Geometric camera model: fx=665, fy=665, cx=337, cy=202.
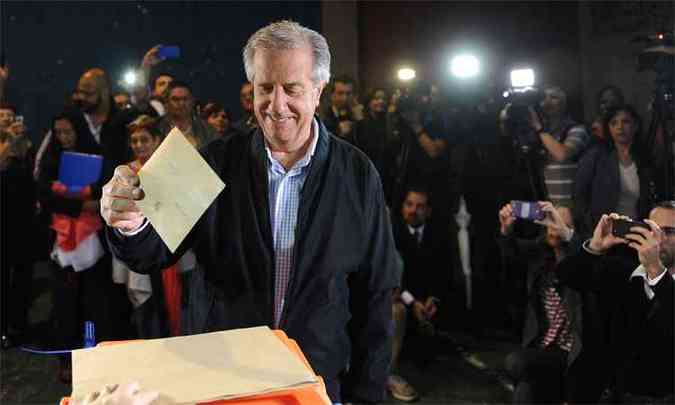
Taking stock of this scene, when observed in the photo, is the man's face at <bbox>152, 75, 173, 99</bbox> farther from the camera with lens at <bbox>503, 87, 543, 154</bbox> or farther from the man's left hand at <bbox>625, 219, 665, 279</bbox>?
the man's left hand at <bbox>625, 219, 665, 279</bbox>

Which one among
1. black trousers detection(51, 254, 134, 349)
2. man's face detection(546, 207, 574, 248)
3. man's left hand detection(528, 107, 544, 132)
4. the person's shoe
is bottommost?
the person's shoe

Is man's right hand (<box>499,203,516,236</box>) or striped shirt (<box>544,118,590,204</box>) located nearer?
man's right hand (<box>499,203,516,236</box>)

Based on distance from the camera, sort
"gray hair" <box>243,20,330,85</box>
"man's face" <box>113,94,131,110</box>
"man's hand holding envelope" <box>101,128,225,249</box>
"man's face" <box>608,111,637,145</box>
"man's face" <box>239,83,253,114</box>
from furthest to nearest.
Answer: "man's face" <box>113,94,131,110</box> < "man's face" <box>239,83,253,114</box> < "man's face" <box>608,111,637,145</box> < "gray hair" <box>243,20,330,85</box> < "man's hand holding envelope" <box>101,128,225,249</box>

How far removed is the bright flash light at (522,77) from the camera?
351 centimetres

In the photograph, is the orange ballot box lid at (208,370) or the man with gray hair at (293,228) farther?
the man with gray hair at (293,228)

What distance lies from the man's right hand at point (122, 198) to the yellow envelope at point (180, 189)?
0.04 metres

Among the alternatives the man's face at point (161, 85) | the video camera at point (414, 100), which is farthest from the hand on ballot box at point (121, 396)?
the video camera at point (414, 100)

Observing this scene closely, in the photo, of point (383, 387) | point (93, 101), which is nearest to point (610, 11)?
point (93, 101)

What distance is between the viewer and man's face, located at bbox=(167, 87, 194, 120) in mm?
2887

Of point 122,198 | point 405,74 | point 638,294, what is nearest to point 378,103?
point 405,74

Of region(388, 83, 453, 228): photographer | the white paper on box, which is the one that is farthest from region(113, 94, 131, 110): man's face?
the white paper on box

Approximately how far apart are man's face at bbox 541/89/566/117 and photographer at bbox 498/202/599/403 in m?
0.79

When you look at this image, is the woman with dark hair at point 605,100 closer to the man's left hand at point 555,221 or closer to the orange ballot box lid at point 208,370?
the man's left hand at point 555,221

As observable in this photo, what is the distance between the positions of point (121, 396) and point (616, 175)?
6.43 feet
